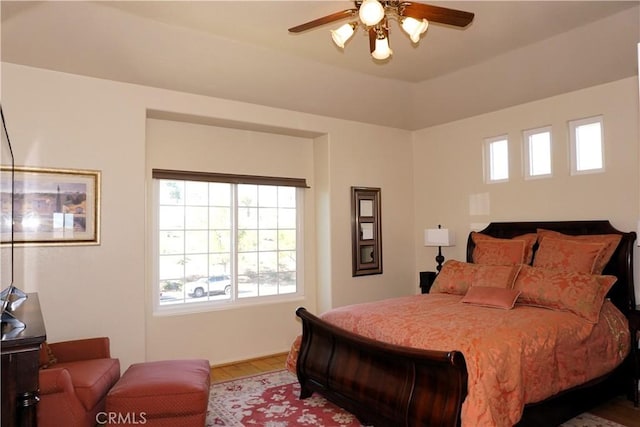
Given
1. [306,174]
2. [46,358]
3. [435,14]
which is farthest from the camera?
[306,174]

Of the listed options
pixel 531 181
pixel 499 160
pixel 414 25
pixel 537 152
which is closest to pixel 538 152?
pixel 537 152

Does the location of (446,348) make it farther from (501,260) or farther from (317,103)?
(317,103)

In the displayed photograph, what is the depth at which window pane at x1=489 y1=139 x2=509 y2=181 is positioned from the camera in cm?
485

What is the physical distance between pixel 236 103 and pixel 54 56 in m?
1.60

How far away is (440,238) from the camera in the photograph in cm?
501

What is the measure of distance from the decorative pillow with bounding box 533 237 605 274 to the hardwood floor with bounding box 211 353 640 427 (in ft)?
3.35

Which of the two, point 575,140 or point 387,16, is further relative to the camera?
point 575,140

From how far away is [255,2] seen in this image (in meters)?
3.13

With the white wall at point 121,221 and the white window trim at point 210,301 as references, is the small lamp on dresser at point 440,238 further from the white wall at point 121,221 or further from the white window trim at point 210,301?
the white window trim at point 210,301

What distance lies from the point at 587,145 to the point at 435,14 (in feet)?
8.43

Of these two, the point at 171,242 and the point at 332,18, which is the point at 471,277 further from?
the point at 171,242

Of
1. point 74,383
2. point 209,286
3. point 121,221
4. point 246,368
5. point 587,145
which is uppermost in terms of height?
point 587,145

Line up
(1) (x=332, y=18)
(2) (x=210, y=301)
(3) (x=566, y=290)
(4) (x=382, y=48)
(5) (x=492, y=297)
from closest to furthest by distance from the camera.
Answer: (1) (x=332, y=18) < (4) (x=382, y=48) < (3) (x=566, y=290) < (5) (x=492, y=297) < (2) (x=210, y=301)

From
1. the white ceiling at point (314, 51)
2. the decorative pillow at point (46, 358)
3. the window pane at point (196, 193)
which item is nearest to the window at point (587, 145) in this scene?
the white ceiling at point (314, 51)
